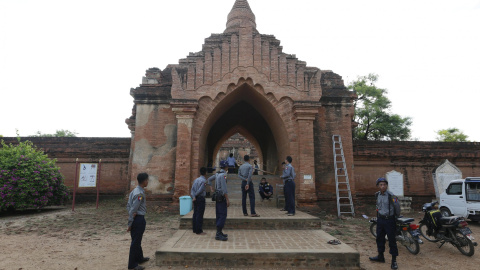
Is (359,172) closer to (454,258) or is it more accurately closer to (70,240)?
(454,258)

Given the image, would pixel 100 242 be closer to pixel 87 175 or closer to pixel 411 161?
pixel 87 175

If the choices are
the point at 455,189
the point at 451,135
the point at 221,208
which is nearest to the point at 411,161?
the point at 455,189

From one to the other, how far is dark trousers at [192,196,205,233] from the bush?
7.56 meters

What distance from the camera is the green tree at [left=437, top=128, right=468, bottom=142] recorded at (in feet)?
109

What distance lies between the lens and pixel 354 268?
16.1 ft

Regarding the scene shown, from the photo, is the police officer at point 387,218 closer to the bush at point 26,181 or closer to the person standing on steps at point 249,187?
the person standing on steps at point 249,187

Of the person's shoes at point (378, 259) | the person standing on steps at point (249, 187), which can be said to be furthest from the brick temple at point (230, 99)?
the person's shoes at point (378, 259)

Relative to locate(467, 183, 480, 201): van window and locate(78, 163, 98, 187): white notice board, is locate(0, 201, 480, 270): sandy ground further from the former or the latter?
locate(78, 163, 98, 187): white notice board

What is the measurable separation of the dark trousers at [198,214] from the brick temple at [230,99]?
338cm

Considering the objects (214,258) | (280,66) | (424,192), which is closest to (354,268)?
(214,258)

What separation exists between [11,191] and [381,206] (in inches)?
473

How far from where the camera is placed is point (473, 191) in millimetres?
10430

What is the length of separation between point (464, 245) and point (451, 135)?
3515cm

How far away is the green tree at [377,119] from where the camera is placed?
89.5 ft
